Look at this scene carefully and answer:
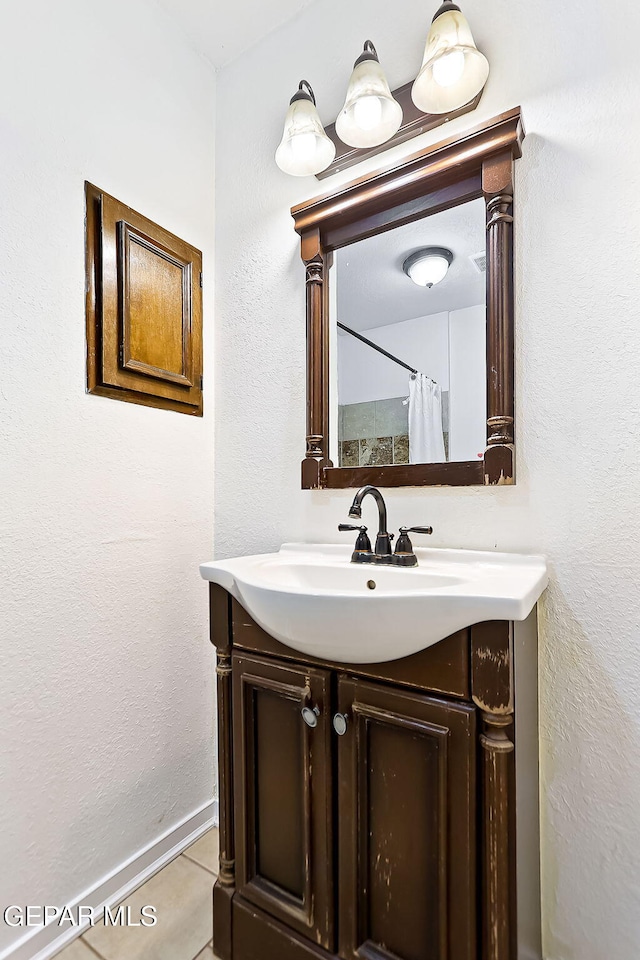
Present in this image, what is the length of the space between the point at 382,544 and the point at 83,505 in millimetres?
759

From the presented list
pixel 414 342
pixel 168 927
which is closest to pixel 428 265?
pixel 414 342

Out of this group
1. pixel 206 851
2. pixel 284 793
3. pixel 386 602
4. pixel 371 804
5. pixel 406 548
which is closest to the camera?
pixel 386 602

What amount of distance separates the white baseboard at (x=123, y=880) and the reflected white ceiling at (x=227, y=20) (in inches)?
96.4

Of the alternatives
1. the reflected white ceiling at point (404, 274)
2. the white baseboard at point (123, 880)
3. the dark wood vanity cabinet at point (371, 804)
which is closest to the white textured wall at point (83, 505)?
the white baseboard at point (123, 880)

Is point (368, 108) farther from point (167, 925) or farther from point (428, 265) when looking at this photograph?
point (167, 925)

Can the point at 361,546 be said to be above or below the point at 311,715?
above

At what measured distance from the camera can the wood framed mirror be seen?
1.09m

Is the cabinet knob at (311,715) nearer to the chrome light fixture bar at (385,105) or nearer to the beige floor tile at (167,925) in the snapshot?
the beige floor tile at (167,925)

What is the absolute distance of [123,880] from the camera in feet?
4.09

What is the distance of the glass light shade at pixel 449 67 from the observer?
1059 millimetres

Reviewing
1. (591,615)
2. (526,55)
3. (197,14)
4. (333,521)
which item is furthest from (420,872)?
(197,14)

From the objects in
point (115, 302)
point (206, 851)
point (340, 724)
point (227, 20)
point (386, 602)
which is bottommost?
point (206, 851)

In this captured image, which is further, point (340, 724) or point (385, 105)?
point (385, 105)

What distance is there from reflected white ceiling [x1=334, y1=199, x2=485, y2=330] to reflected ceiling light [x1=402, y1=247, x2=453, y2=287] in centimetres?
1
